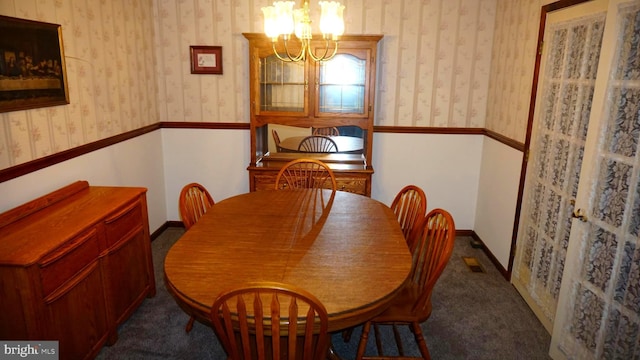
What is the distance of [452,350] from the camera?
2.34m

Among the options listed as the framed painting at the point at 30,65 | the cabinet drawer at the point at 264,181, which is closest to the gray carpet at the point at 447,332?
the cabinet drawer at the point at 264,181

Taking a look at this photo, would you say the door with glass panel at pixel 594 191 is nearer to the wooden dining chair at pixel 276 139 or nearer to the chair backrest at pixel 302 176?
the chair backrest at pixel 302 176

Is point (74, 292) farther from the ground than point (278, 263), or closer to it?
closer to it

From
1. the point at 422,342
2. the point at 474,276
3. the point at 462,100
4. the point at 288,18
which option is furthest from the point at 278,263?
the point at 462,100

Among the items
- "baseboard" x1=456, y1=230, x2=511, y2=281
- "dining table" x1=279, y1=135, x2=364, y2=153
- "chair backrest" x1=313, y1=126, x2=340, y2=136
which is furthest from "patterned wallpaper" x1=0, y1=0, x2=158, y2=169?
"baseboard" x1=456, y1=230, x2=511, y2=281

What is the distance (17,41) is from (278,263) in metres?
1.74

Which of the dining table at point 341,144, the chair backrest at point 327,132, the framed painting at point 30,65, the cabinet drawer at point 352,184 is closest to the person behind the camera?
the framed painting at point 30,65

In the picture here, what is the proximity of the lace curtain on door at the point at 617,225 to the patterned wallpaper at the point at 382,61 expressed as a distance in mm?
1134

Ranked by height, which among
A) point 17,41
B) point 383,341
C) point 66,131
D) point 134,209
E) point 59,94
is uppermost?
point 17,41

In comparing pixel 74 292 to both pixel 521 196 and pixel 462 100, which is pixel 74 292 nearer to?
pixel 521 196

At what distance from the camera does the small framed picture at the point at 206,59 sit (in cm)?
370

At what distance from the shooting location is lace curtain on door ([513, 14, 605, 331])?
7.48ft

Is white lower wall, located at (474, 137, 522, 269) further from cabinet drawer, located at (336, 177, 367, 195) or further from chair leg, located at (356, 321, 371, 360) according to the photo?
chair leg, located at (356, 321, 371, 360)

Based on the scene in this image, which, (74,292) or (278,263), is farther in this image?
(74,292)
